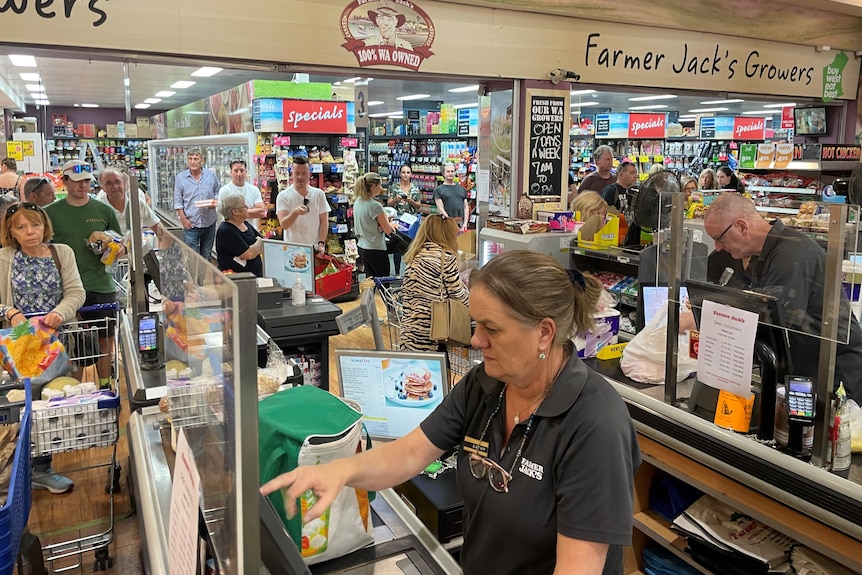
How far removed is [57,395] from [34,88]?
16896mm

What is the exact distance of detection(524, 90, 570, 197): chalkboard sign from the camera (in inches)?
270

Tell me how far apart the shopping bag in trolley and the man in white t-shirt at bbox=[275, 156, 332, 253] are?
4.08 m

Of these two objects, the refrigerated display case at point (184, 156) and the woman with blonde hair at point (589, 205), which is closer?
the woman with blonde hair at point (589, 205)

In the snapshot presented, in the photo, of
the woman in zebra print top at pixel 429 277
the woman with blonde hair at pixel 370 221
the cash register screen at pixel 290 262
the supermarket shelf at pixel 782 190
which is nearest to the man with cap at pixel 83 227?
the cash register screen at pixel 290 262

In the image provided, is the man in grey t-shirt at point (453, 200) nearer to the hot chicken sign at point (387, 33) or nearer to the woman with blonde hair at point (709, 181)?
the woman with blonde hair at point (709, 181)

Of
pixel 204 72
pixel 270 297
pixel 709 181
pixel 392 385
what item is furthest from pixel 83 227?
pixel 204 72

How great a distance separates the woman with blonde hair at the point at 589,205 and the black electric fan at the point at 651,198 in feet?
1.72

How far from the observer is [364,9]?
19.1ft

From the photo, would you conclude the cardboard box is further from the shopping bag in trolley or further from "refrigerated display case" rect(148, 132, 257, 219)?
"refrigerated display case" rect(148, 132, 257, 219)

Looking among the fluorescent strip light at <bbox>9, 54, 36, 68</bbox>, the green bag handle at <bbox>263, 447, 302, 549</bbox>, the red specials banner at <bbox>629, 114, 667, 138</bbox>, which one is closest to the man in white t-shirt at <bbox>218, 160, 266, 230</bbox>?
the fluorescent strip light at <bbox>9, 54, 36, 68</bbox>

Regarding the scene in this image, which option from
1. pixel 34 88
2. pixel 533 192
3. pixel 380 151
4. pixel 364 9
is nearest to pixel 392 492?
pixel 364 9

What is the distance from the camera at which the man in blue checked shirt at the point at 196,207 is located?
918 cm

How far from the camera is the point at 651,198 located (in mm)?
4707

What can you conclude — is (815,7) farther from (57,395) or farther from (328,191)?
(57,395)
